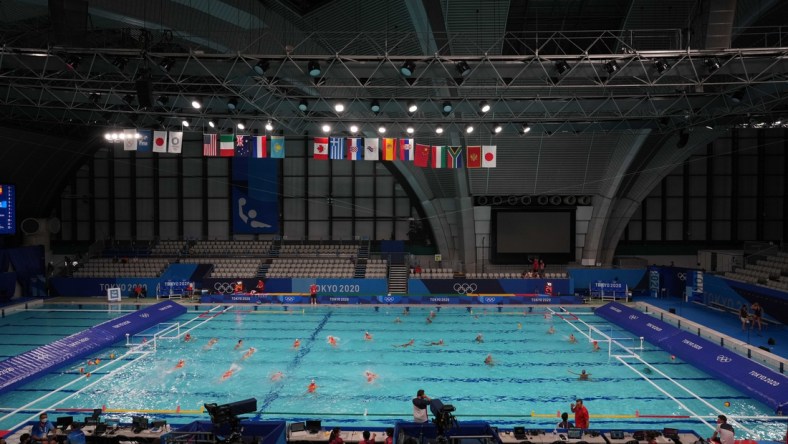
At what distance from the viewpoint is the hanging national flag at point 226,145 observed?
2234 cm

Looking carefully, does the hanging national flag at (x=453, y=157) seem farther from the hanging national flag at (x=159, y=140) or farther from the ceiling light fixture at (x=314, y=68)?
the hanging national flag at (x=159, y=140)

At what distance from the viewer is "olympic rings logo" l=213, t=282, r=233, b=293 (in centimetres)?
3195

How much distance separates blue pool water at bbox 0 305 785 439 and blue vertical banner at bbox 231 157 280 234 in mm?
13898

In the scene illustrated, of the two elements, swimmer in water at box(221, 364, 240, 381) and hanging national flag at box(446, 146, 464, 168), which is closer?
swimmer in water at box(221, 364, 240, 381)

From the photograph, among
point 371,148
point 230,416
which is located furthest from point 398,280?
point 230,416

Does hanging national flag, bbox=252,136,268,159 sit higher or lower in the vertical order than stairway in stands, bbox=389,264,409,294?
higher

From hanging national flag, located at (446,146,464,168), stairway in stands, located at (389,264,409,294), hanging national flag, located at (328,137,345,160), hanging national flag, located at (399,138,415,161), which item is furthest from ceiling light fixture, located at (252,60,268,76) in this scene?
stairway in stands, located at (389,264,409,294)

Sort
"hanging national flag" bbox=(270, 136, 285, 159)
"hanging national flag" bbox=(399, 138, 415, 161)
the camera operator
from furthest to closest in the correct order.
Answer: "hanging national flag" bbox=(399, 138, 415, 161) → "hanging national flag" bbox=(270, 136, 285, 159) → the camera operator

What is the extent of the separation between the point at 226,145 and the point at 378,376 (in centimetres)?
1252

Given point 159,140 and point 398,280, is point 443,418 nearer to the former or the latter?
point 159,140

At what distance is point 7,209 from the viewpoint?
29.3m

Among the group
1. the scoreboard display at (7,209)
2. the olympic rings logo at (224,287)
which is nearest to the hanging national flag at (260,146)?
the olympic rings logo at (224,287)

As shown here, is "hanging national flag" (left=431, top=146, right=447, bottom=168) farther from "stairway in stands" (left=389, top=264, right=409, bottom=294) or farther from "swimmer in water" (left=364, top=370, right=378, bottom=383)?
"stairway in stands" (left=389, top=264, right=409, bottom=294)

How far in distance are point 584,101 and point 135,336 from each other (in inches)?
962
